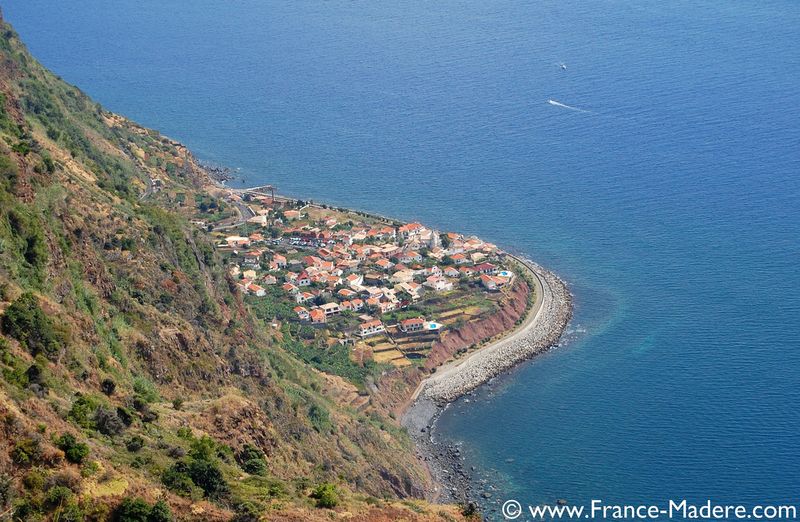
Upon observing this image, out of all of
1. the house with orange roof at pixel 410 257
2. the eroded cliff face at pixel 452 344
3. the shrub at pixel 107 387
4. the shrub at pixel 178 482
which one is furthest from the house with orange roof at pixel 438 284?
the shrub at pixel 178 482

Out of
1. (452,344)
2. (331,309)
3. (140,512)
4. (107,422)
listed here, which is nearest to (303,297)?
(331,309)

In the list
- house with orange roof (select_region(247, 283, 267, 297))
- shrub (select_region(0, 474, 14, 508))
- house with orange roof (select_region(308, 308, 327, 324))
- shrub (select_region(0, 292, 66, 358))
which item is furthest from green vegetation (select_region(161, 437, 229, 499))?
house with orange roof (select_region(247, 283, 267, 297))

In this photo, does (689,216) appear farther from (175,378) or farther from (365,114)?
(175,378)

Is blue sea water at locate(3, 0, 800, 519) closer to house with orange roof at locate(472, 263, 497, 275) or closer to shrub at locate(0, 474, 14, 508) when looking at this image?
house with orange roof at locate(472, 263, 497, 275)

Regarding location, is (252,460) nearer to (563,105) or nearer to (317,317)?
(317,317)

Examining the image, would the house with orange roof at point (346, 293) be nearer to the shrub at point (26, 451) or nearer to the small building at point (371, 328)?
the small building at point (371, 328)

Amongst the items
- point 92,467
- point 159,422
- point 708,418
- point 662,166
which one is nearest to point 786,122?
point 662,166
